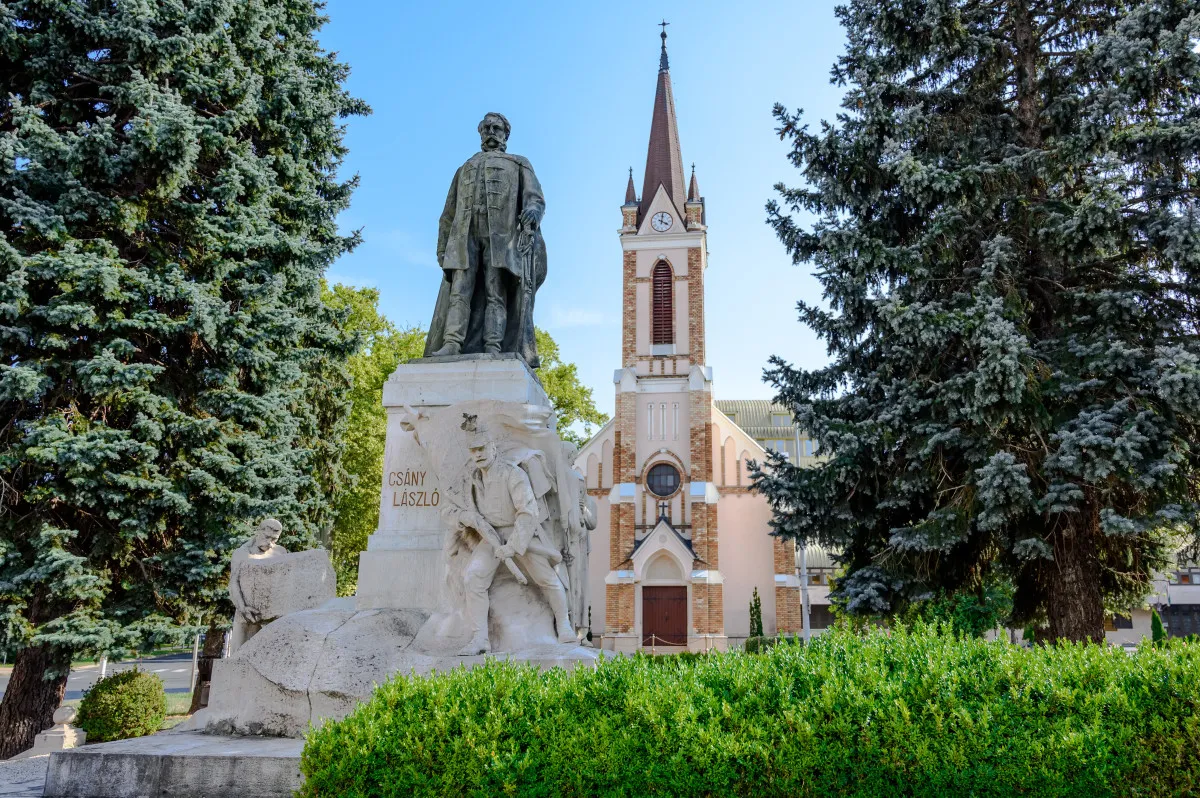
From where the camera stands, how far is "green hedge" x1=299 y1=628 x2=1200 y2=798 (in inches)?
118

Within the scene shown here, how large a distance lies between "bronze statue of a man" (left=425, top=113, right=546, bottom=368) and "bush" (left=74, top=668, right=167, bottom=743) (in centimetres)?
679

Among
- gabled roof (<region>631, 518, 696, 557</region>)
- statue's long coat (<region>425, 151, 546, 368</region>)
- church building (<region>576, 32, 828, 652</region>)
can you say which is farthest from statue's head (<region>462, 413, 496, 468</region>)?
gabled roof (<region>631, 518, 696, 557</region>)

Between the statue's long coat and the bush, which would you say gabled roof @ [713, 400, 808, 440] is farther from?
the statue's long coat

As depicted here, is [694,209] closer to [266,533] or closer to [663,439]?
[663,439]

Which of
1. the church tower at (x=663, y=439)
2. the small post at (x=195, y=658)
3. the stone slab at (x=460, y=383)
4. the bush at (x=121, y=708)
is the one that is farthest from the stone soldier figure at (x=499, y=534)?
the church tower at (x=663, y=439)

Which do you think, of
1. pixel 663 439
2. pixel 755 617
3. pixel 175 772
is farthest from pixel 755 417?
pixel 175 772

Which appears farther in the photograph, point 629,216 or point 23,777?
point 629,216

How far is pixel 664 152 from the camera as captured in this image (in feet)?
118

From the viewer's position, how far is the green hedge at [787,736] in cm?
300

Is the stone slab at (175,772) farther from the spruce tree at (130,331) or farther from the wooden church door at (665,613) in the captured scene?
the wooden church door at (665,613)

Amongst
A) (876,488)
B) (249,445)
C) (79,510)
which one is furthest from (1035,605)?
(79,510)

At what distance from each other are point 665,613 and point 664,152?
20.5 m

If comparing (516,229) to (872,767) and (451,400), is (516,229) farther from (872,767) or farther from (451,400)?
(872,767)

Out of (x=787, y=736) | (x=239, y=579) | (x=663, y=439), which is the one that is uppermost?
(x=663, y=439)
